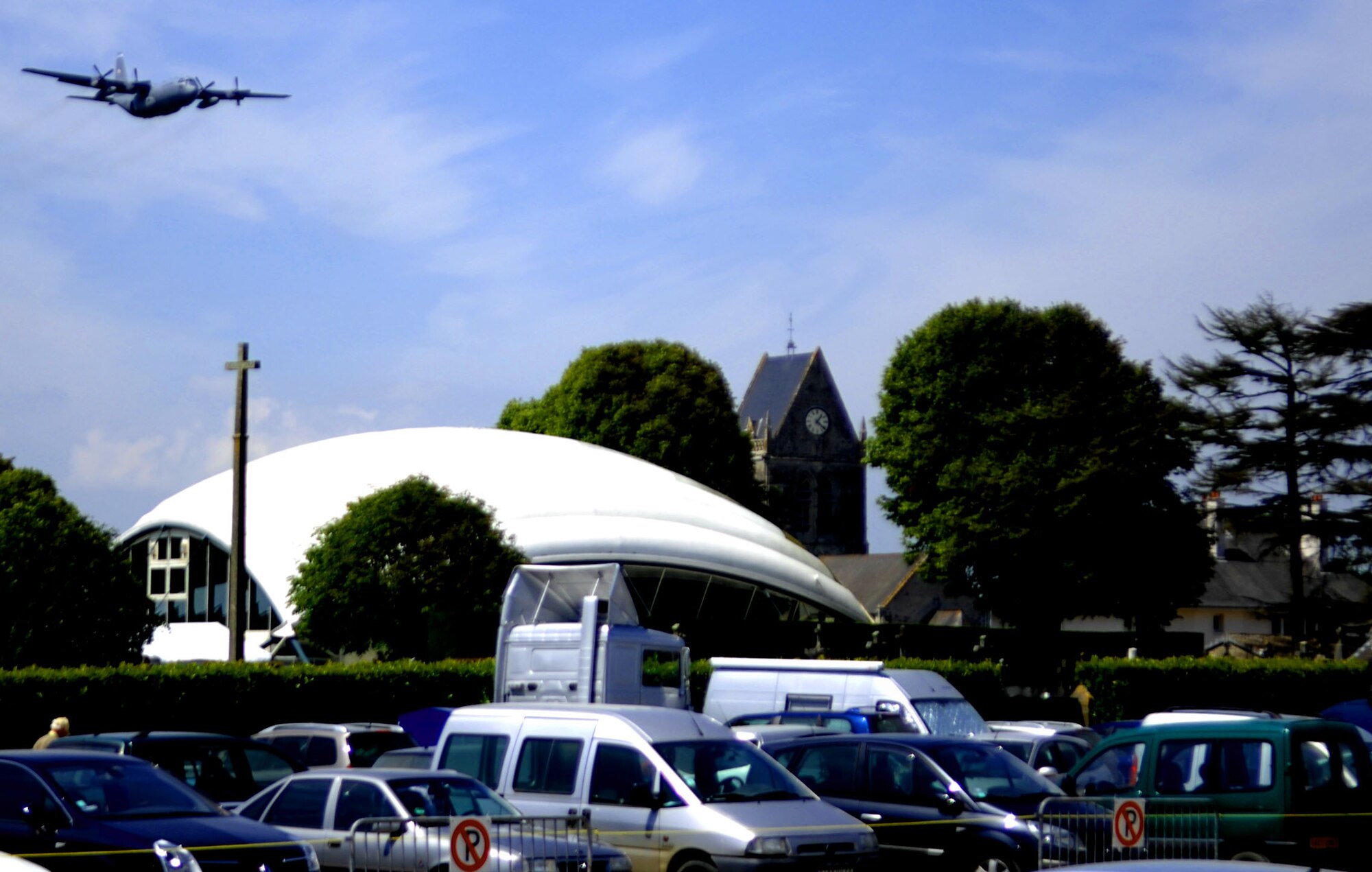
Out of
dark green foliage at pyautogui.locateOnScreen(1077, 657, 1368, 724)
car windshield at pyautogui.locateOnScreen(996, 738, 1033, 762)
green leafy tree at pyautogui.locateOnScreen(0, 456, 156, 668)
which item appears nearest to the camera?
car windshield at pyautogui.locateOnScreen(996, 738, 1033, 762)

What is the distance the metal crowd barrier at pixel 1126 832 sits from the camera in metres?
11.0

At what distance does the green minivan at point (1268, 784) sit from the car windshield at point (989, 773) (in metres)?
1.05

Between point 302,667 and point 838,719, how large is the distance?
1128cm

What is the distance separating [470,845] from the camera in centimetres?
912

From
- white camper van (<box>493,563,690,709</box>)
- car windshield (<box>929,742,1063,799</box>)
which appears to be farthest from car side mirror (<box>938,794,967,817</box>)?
white camper van (<box>493,563,690,709</box>)

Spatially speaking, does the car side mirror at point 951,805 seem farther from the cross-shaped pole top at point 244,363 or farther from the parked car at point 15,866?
the cross-shaped pole top at point 244,363

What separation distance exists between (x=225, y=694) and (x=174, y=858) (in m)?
17.4

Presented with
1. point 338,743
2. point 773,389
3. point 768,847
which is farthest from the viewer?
point 773,389

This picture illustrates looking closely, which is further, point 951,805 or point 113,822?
point 951,805

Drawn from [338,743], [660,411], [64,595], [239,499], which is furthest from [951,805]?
[660,411]

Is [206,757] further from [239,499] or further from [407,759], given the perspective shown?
[239,499]

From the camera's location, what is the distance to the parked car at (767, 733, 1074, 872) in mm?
13430

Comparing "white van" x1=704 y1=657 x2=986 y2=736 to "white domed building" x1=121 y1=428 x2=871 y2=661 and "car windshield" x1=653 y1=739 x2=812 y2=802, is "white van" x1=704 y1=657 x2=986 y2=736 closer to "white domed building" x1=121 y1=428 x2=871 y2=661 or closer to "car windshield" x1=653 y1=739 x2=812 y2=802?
"car windshield" x1=653 y1=739 x2=812 y2=802

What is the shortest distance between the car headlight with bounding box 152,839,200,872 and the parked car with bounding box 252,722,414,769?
8.35m
